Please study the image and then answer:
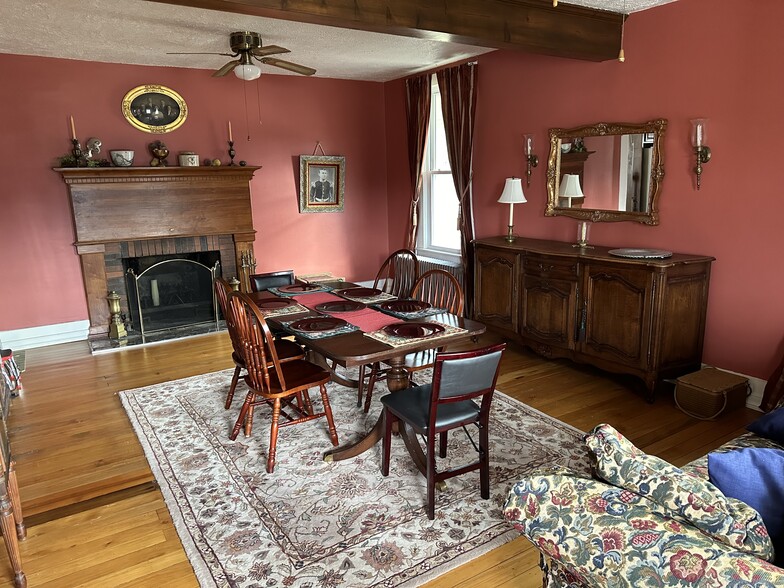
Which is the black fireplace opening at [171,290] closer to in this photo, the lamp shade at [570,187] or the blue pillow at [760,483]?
the lamp shade at [570,187]

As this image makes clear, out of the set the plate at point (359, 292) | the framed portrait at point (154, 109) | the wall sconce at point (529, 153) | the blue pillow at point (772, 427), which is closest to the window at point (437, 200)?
the wall sconce at point (529, 153)

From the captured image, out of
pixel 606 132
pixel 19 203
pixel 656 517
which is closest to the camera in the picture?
pixel 656 517

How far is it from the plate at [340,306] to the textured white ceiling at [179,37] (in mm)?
2072

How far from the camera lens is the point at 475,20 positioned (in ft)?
Answer: 10.6

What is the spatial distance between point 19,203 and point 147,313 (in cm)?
148

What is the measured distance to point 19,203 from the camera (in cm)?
491

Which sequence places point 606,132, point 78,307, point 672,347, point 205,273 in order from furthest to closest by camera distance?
point 205,273 → point 78,307 → point 606,132 → point 672,347

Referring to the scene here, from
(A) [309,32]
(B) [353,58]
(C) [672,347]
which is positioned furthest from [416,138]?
(C) [672,347]

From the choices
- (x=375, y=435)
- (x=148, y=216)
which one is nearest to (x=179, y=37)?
(x=148, y=216)

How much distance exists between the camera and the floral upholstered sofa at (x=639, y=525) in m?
1.12

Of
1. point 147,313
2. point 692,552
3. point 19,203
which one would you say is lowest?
point 147,313

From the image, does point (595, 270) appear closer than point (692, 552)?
No

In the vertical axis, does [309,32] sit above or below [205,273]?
above

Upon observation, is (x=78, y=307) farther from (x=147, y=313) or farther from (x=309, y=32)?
(x=309, y=32)
